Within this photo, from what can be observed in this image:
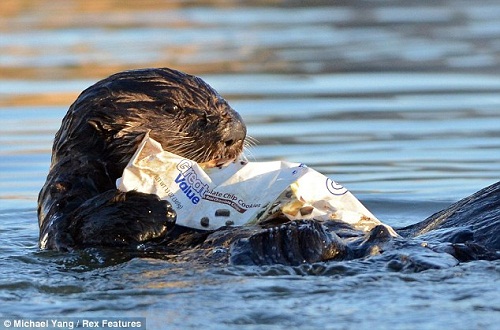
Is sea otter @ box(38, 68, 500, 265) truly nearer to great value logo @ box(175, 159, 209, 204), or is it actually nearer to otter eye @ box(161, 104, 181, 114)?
otter eye @ box(161, 104, 181, 114)

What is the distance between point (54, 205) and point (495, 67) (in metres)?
7.64

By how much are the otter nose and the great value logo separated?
0.99 feet

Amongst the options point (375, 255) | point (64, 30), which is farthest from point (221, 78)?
point (375, 255)

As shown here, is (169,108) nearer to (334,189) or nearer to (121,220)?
(121,220)

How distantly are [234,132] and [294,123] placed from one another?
405 centimetres

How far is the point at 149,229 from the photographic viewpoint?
4695mm

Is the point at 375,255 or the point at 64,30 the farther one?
the point at 64,30

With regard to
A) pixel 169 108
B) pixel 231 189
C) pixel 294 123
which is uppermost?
pixel 169 108

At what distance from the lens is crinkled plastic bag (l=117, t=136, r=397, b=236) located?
4.77m

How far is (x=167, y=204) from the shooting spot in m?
4.79

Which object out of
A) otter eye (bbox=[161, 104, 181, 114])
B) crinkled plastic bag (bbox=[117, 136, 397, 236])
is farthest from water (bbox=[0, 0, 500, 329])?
otter eye (bbox=[161, 104, 181, 114])

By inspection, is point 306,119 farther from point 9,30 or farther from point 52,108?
point 9,30

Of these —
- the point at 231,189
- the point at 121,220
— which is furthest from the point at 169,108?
the point at 121,220

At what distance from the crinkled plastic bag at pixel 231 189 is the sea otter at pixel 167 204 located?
2.6 inches
